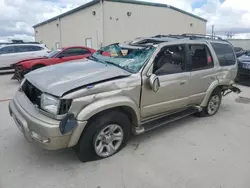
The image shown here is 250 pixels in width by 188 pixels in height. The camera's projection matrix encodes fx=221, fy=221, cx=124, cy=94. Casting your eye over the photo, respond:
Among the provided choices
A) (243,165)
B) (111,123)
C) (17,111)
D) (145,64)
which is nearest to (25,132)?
(17,111)

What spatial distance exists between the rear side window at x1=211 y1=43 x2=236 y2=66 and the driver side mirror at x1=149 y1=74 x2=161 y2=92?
2138 millimetres

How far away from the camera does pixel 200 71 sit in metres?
4.23

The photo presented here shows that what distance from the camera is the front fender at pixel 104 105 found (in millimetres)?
2705

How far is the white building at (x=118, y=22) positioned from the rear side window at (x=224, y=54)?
1210 cm

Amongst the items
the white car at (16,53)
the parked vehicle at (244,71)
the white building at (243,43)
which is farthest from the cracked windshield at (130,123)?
the white building at (243,43)

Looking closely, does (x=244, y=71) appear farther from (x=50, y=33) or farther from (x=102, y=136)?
(x=50, y=33)

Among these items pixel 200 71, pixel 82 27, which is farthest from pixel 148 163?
pixel 82 27

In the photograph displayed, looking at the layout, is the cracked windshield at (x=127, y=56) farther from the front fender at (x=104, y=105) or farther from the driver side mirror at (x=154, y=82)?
the front fender at (x=104, y=105)

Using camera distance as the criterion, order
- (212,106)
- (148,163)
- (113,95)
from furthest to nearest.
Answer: (212,106) → (148,163) → (113,95)

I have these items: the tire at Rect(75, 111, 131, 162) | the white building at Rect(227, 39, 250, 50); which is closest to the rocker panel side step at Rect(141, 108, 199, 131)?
the tire at Rect(75, 111, 131, 162)

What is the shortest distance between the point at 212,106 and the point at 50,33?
2484cm

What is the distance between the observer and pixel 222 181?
8.87 ft

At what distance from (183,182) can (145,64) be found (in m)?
1.71

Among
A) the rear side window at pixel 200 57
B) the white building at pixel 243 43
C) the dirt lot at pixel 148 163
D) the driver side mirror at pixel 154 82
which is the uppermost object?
the white building at pixel 243 43
